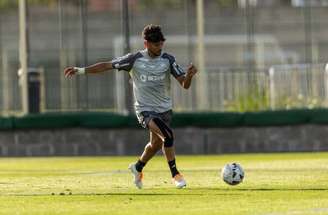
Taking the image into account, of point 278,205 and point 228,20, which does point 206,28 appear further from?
point 278,205

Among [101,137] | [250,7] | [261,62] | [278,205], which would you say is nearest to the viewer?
[278,205]

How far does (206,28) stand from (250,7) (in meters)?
12.2

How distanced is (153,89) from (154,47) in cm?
64

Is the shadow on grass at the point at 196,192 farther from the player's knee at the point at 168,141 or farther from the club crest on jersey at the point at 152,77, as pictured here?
the club crest on jersey at the point at 152,77

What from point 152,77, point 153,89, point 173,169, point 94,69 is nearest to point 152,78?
point 152,77

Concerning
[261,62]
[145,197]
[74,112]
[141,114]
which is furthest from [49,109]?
[145,197]

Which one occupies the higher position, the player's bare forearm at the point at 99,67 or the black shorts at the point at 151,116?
the player's bare forearm at the point at 99,67

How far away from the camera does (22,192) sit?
15102 mm

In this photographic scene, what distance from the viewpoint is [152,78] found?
15836 mm

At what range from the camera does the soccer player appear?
51.1 ft

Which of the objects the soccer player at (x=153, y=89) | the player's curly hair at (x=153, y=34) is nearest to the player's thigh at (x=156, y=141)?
the soccer player at (x=153, y=89)

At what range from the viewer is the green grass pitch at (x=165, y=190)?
12312 mm

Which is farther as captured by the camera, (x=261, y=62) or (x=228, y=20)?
(x=228, y=20)

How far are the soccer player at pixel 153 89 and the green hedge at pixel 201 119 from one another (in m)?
12.5
